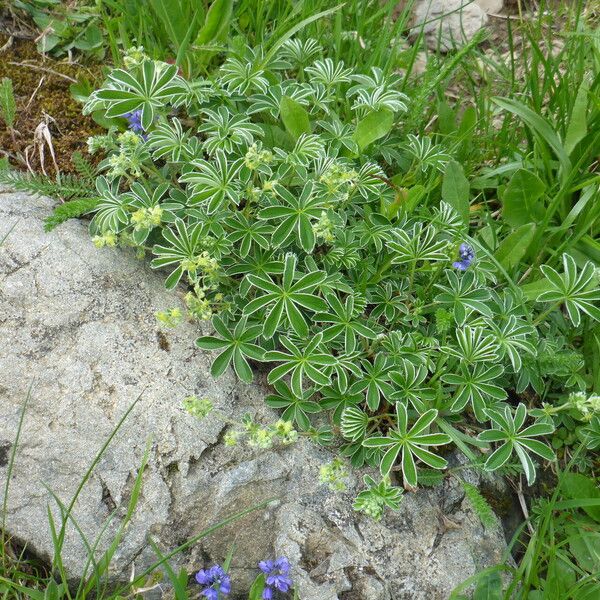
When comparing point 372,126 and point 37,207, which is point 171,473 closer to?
point 37,207

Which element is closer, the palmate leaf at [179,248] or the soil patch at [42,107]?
the palmate leaf at [179,248]

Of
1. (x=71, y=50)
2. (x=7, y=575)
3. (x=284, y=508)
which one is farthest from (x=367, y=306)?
(x=71, y=50)

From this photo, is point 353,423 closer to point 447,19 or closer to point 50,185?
point 50,185

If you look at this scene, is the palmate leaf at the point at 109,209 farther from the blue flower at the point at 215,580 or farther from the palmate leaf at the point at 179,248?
the blue flower at the point at 215,580

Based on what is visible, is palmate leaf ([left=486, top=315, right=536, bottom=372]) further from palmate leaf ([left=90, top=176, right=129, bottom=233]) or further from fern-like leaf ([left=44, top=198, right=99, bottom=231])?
fern-like leaf ([left=44, top=198, right=99, bottom=231])

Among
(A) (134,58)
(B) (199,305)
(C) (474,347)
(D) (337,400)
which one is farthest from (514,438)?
(A) (134,58)

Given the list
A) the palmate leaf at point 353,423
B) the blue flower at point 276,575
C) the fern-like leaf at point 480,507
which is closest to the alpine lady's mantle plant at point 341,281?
the palmate leaf at point 353,423

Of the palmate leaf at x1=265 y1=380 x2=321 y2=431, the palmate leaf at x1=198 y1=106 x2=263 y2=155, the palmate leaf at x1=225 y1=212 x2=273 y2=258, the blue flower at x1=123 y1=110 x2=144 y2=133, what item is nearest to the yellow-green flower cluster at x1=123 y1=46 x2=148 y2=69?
the blue flower at x1=123 y1=110 x2=144 y2=133
